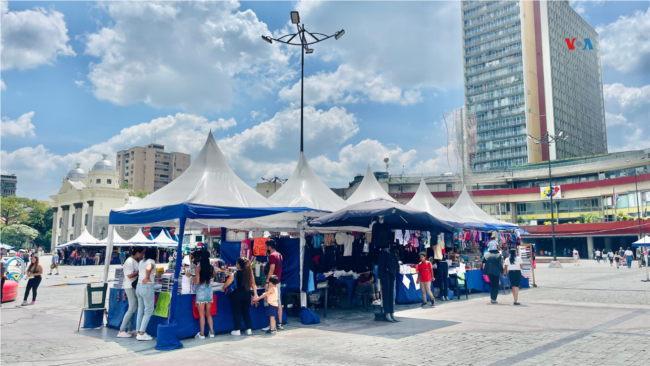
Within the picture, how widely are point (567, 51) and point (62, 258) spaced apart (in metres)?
119

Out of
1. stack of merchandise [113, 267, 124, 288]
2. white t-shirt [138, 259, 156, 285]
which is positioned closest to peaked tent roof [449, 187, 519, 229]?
white t-shirt [138, 259, 156, 285]

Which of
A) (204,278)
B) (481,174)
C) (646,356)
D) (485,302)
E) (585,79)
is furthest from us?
(585,79)

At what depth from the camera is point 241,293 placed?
9.25 metres

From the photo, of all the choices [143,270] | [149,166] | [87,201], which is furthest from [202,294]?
[149,166]

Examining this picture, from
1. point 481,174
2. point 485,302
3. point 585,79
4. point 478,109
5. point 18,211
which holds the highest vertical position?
point 585,79

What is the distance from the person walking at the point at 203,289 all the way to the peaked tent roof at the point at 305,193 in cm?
441

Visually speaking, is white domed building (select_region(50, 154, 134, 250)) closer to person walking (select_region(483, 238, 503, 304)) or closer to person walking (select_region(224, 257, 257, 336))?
person walking (select_region(483, 238, 503, 304))

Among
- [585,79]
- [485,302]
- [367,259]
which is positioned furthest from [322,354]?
[585,79]

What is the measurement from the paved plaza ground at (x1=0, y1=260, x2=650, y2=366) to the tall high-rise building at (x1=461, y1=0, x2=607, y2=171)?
97.1 meters

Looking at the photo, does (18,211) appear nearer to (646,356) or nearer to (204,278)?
(204,278)

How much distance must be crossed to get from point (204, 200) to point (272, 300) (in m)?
2.53

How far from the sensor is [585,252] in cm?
5994

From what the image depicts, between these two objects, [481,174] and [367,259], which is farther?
[481,174]

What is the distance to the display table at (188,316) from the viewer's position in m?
8.82
